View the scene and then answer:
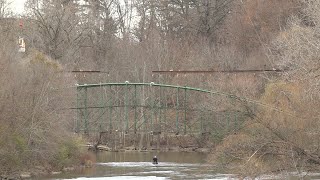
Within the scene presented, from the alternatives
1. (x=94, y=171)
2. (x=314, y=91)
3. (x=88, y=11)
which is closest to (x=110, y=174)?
(x=94, y=171)

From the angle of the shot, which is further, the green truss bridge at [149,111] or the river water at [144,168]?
the green truss bridge at [149,111]

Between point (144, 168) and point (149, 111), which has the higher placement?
point (149, 111)

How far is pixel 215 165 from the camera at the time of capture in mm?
34188

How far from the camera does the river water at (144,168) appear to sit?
157ft

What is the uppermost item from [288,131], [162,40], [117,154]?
[162,40]

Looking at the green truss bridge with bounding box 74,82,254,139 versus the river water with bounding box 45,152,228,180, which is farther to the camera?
the green truss bridge with bounding box 74,82,254,139

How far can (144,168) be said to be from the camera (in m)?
54.8

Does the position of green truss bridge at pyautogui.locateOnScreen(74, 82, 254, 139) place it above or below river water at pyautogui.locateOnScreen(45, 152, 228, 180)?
above

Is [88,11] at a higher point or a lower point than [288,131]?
higher

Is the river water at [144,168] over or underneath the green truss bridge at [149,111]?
underneath

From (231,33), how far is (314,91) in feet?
184

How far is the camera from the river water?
4788 cm

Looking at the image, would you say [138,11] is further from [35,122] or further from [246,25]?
[35,122]

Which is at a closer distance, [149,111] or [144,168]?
Answer: [144,168]
